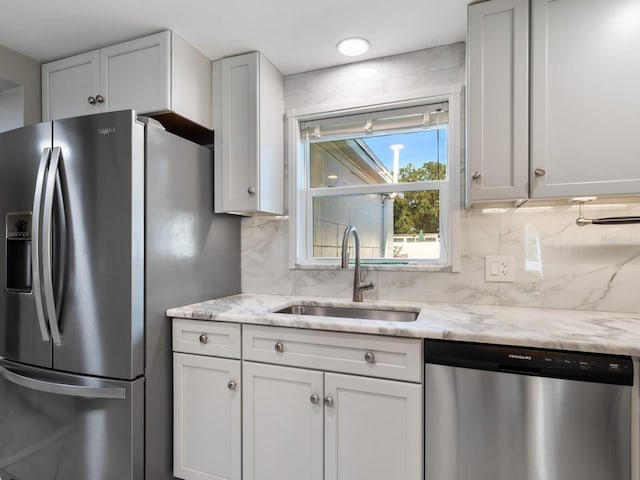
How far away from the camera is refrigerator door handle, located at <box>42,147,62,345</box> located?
58.9 inches

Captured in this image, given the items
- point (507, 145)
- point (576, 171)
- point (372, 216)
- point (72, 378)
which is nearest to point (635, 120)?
point (576, 171)

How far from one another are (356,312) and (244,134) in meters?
1.16

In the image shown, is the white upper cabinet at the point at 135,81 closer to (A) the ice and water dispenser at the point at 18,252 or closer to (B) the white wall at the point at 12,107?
(B) the white wall at the point at 12,107

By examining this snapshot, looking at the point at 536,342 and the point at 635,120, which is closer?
the point at 536,342

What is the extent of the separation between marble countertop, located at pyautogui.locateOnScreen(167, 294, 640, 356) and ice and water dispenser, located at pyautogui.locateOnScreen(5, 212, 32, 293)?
733 millimetres

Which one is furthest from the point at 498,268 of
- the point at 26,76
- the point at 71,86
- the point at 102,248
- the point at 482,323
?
the point at 26,76

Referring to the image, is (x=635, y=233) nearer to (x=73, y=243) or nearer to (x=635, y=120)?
(x=635, y=120)

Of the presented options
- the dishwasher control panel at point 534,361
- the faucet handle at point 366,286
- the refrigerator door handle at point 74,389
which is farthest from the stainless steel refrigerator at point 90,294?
the dishwasher control panel at point 534,361

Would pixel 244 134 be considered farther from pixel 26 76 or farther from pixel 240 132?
pixel 26 76

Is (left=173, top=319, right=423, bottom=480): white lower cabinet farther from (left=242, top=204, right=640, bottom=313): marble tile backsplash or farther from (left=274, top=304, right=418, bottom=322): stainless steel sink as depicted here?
(left=242, top=204, right=640, bottom=313): marble tile backsplash

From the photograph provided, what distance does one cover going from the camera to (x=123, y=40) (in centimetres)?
185

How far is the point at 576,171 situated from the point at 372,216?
103 cm

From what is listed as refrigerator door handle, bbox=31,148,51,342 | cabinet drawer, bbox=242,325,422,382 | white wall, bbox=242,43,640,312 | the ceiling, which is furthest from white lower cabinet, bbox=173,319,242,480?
the ceiling

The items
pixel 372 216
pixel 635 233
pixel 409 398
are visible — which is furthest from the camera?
pixel 372 216
